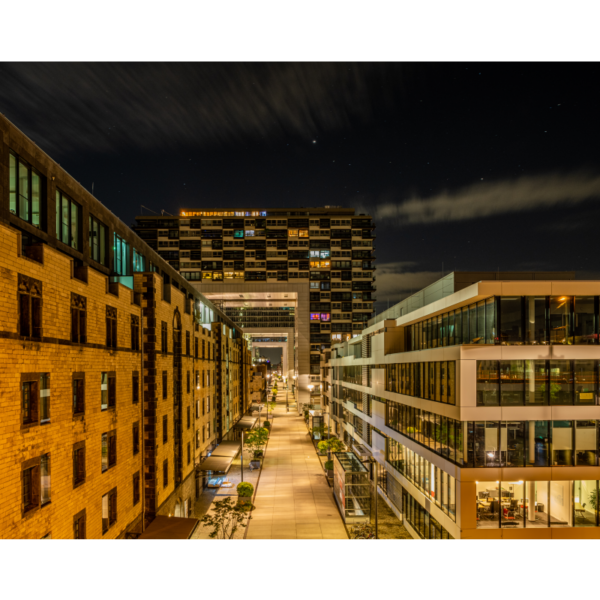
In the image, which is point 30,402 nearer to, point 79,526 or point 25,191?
point 79,526

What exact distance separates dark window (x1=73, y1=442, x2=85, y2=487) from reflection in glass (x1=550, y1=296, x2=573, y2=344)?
64.0ft

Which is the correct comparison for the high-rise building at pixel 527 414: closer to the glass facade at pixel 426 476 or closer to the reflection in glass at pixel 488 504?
the reflection in glass at pixel 488 504

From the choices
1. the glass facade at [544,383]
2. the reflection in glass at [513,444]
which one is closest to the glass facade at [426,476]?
the reflection in glass at [513,444]

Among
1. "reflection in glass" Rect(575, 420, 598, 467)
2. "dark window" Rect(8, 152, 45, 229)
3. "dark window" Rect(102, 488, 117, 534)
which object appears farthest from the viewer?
"reflection in glass" Rect(575, 420, 598, 467)

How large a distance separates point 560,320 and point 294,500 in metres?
23.0

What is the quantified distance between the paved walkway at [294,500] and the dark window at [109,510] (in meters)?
10.1

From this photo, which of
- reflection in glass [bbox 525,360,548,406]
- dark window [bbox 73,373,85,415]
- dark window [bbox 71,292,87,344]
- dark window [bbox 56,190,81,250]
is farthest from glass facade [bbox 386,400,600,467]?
dark window [bbox 56,190,81,250]

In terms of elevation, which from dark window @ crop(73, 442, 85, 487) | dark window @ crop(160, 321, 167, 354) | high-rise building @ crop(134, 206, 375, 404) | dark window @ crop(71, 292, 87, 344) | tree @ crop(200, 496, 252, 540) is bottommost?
tree @ crop(200, 496, 252, 540)

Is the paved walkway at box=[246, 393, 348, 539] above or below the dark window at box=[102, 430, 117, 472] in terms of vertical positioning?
below

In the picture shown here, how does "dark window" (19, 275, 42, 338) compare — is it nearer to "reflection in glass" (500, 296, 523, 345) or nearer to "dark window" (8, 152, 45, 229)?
"dark window" (8, 152, 45, 229)

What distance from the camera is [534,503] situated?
18156mm

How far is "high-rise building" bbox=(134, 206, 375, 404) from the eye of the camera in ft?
344

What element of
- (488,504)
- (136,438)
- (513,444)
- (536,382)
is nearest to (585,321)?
(536,382)

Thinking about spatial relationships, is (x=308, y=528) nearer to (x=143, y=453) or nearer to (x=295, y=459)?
(x=143, y=453)
